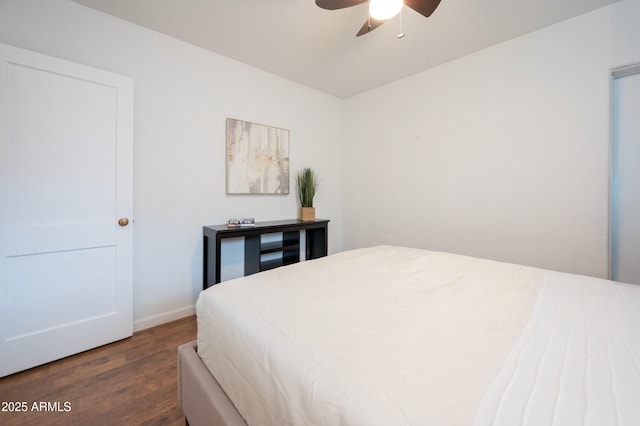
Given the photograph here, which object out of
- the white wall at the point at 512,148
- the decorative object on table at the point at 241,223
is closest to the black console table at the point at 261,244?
the decorative object on table at the point at 241,223

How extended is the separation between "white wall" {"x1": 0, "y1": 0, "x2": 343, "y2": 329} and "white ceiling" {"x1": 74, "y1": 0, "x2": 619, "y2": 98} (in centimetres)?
16

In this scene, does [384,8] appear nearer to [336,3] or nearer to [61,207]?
[336,3]

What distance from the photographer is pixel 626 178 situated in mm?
A: 1889

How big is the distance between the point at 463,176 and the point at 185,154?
2735 mm

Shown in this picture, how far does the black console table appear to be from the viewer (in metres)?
2.26

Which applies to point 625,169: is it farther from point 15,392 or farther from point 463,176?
point 15,392

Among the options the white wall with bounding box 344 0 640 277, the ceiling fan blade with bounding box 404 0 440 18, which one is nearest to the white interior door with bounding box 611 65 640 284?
the white wall with bounding box 344 0 640 277

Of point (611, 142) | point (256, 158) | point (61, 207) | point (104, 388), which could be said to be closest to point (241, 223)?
point (256, 158)

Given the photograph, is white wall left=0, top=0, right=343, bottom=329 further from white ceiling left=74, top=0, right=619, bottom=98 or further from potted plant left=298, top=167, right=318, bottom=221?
potted plant left=298, top=167, right=318, bottom=221

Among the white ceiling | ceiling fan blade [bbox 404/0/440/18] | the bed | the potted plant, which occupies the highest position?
the white ceiling

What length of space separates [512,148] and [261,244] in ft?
8.62

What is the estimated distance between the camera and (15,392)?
4.71 ft

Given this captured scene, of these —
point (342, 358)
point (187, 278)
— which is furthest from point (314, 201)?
point (342, 358)

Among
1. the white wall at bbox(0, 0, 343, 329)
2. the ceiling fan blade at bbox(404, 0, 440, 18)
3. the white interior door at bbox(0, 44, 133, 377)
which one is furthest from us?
the white wall at bbox(0, 0, 343, 329)
